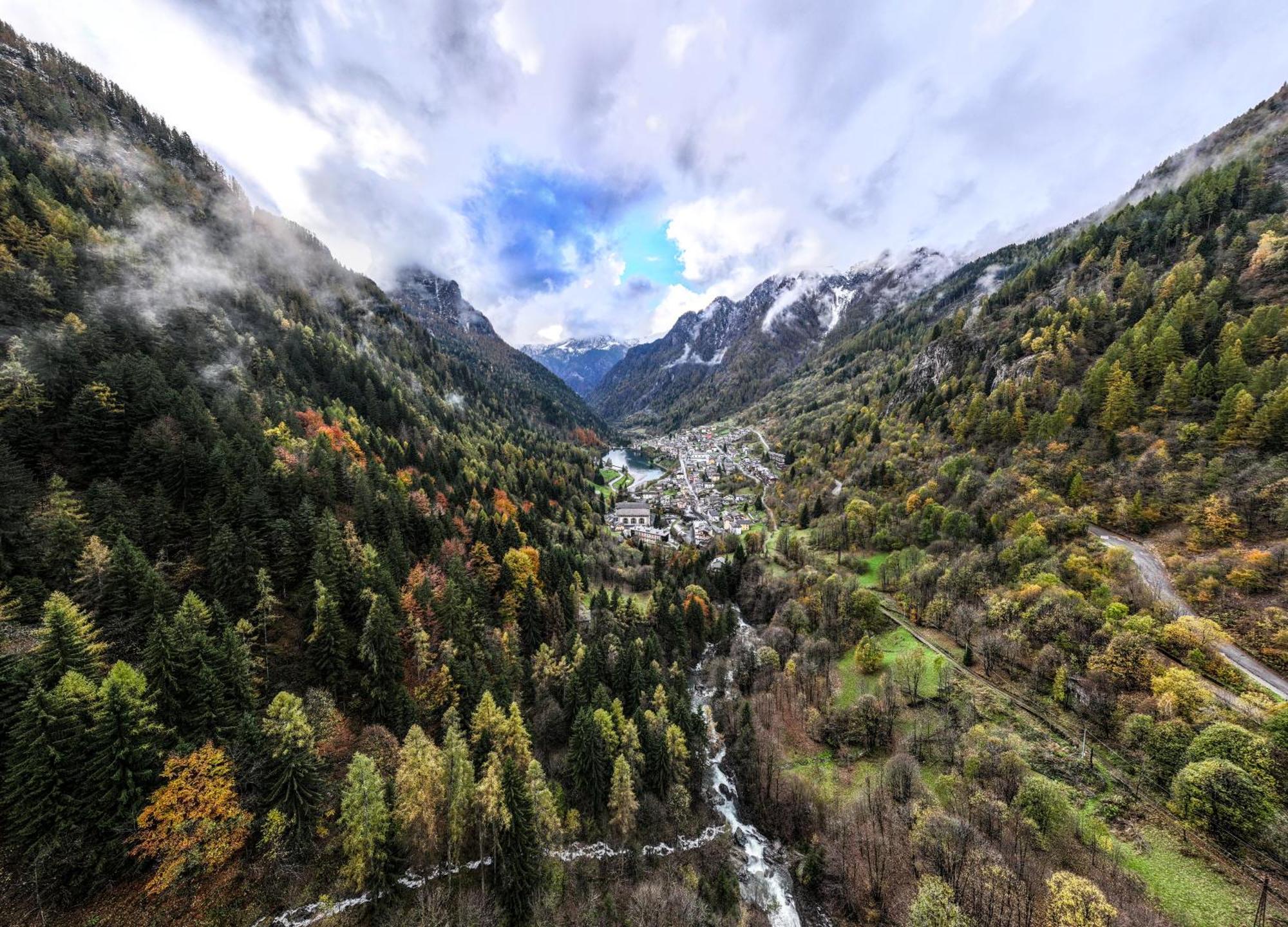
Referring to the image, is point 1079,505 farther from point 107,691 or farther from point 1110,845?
point 107,691

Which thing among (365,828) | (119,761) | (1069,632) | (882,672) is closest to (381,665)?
(365,828)

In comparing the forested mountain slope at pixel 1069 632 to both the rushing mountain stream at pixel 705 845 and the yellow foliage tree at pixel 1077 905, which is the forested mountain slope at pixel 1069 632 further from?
the rushing mountain stream at pixel 705 845

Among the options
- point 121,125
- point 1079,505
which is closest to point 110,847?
point 1079,505

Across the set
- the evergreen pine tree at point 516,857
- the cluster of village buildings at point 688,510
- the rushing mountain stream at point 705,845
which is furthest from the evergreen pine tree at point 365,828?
the cluster of village buildings at point 688,510

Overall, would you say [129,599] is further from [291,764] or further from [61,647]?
[291,764]

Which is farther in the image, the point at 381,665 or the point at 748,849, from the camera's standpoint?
the point at 748,849

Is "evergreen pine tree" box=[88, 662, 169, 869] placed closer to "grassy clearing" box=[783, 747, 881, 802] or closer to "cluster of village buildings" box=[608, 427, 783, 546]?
"grassy clearing" box=[783, 747, 881, 802]
